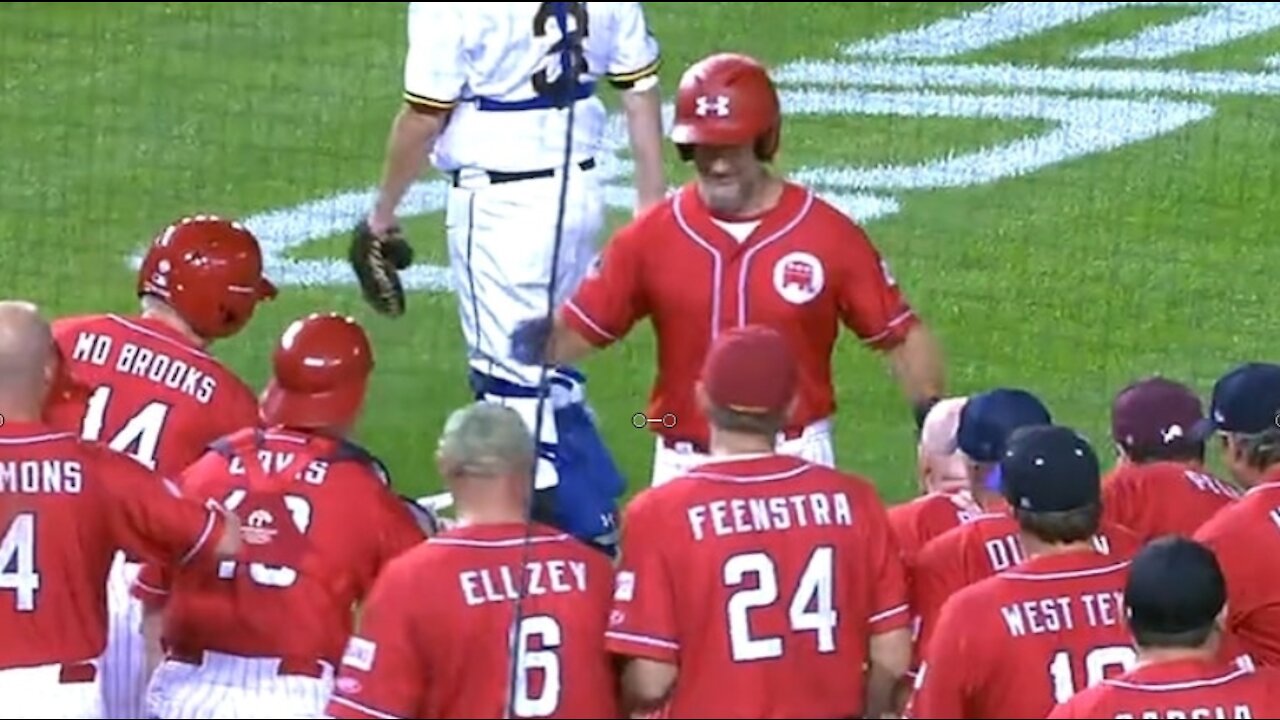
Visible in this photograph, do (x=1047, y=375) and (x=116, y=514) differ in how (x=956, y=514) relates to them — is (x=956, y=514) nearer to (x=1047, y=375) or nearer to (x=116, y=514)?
(x=116, y=514)

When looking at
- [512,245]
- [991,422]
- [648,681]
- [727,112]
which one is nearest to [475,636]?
[648,681]

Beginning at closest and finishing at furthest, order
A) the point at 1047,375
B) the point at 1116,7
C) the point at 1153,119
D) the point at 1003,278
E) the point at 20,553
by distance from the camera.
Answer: the point at 20,553 → the point at 1047,375 → the point at 1003,278 → the point at 1153,119 → the point at 1116,7

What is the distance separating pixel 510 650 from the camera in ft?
18.1

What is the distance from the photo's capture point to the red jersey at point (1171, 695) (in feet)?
17.2

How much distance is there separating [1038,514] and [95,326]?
2190 millimetres

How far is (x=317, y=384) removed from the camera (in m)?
6.28

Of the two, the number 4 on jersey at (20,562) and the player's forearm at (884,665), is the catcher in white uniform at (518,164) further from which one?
the player's forearm at (884,665)

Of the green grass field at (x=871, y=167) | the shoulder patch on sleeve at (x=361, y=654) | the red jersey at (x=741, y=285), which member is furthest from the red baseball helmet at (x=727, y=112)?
the green grass field at (x=871, y=167)

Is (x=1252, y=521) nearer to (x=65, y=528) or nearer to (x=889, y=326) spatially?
(x=889, y=326)

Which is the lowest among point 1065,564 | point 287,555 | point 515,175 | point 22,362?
point 287,555

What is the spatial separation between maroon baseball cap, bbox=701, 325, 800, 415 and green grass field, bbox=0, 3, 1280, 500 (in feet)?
10.7

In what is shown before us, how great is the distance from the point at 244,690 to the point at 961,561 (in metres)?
1.37

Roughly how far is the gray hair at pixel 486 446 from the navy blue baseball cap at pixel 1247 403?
1.55 metres

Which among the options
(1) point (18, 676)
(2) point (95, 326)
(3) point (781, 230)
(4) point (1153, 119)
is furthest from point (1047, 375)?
(1) point (18, 676)
